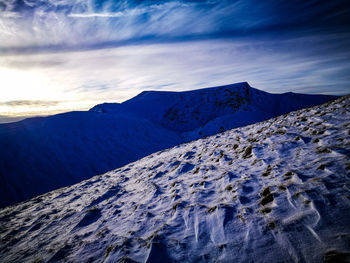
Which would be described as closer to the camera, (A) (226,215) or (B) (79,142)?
(A) (226,215)

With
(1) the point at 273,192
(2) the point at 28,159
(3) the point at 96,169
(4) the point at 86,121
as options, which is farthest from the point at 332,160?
(4) the point at 86,121

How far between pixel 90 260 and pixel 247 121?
3150 centimetres

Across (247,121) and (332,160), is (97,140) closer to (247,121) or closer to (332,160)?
(332,160)

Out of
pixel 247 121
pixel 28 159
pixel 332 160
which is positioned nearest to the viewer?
pixel 332 160

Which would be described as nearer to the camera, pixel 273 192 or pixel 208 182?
pixel 273 192

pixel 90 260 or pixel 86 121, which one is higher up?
pixel 86 121

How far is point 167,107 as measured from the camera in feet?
133

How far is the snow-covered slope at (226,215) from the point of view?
2045mm

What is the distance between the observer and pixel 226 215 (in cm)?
282

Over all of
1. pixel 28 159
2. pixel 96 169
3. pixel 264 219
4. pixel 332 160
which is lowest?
pixel 96 169

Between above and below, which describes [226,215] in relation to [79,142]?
above

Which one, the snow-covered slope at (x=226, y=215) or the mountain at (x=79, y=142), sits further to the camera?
the mountain at (x=79, y=142)

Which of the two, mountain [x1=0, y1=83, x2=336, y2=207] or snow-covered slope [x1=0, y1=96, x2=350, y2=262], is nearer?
snow-covered slope [x1=0, y1=96, x2=350, y2=262]

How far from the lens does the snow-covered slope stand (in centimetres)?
204
